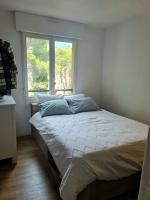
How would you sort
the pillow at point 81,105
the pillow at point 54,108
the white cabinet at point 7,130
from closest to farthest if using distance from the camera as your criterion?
the white cabinet at point 7,130 → the pillow at point 54,108 → the pillow at point 81,105

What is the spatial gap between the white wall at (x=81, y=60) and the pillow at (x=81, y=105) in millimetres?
569

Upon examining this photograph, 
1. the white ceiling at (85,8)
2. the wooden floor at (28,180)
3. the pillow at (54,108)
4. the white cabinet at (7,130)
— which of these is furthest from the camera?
the pillow at (54,108)

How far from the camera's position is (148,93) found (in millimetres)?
2717

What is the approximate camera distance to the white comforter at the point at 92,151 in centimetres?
146

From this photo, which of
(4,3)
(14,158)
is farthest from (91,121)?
(4,3)

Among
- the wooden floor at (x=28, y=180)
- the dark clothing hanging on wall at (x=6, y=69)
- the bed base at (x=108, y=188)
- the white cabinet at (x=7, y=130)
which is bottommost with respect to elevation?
the wooden floor at (x=28, y=180)

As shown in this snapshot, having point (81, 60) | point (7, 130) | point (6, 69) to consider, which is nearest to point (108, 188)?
point (7, 130)

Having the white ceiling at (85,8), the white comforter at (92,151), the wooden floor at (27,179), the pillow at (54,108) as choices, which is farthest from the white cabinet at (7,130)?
the white ceiling at (85,8)

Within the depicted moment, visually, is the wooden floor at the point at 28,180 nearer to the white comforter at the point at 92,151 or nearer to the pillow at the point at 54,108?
the white comforter at the point at 92,151

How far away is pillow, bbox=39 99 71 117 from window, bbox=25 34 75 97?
0.51m

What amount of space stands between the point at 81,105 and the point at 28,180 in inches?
61.0

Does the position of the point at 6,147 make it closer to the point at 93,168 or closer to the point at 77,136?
the point at 77,136

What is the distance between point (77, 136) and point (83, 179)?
0.53 meters

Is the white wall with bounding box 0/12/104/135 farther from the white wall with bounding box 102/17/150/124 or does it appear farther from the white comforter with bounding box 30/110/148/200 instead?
the white comforter with bounding box 30/110/148/200
